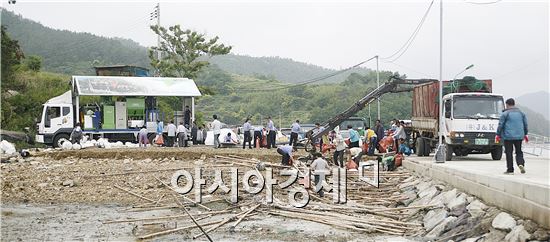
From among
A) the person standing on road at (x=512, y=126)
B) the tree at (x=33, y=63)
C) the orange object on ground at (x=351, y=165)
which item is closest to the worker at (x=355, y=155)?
the orange object on ground at (x=351, y=165)

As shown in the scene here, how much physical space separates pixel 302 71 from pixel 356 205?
145 metres

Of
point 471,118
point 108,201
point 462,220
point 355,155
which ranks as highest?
point 471,118

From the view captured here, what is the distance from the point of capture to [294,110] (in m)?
85.4

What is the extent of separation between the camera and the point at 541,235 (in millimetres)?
7441

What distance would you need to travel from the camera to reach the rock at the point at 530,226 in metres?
7.72

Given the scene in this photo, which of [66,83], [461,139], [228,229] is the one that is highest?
[66,83]

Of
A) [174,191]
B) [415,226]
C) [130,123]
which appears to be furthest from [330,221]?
[130,123]

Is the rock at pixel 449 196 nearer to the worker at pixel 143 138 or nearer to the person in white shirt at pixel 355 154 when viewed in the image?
the person in white shirt at pixel 355 154

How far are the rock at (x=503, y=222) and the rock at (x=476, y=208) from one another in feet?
2.61

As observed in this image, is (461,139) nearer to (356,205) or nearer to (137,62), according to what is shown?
(356,205)

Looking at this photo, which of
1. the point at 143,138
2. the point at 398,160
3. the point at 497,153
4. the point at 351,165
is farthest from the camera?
the point at 143,138

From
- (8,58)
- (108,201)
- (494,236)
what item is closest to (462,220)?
(494,236)

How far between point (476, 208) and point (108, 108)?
902 inches

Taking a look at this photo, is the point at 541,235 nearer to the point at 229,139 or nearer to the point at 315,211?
the point at 315,211
